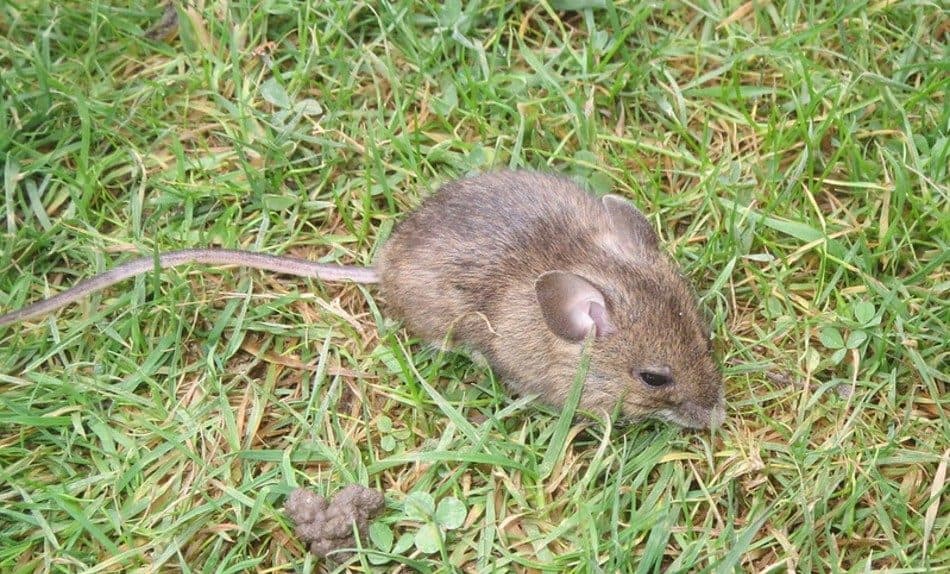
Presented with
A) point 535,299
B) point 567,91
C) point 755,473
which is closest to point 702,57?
point 567,91

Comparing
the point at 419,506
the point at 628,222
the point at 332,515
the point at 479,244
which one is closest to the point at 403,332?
the point at 479,244

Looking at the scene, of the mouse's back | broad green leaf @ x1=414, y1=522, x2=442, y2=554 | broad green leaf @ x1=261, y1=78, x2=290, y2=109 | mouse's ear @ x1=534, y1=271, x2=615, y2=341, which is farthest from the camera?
broad green leaf @ x1=261, y1=78, x2=290, y2=109

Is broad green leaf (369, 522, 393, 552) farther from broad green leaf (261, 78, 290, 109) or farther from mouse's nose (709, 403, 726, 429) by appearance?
broad green leaf (261, 78, 290, 109)

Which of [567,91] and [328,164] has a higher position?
[567,91]

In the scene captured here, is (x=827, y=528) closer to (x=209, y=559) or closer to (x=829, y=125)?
(x=829, y=125)

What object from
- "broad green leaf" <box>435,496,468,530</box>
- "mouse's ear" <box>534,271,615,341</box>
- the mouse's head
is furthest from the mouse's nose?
"broad green leaf" <box>435,496,468,530</box>

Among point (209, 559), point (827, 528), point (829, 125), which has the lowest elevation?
point (209, 559)

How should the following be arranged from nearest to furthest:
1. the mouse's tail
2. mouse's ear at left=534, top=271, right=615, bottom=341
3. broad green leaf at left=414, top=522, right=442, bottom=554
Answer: mouse's ear at left=534, top=271, right=615, bottom=341 → broad green leaf at left=414, top=522, right=442, bottom=554 → the mouse's tail

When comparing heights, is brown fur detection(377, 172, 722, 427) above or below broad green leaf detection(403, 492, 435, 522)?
above
